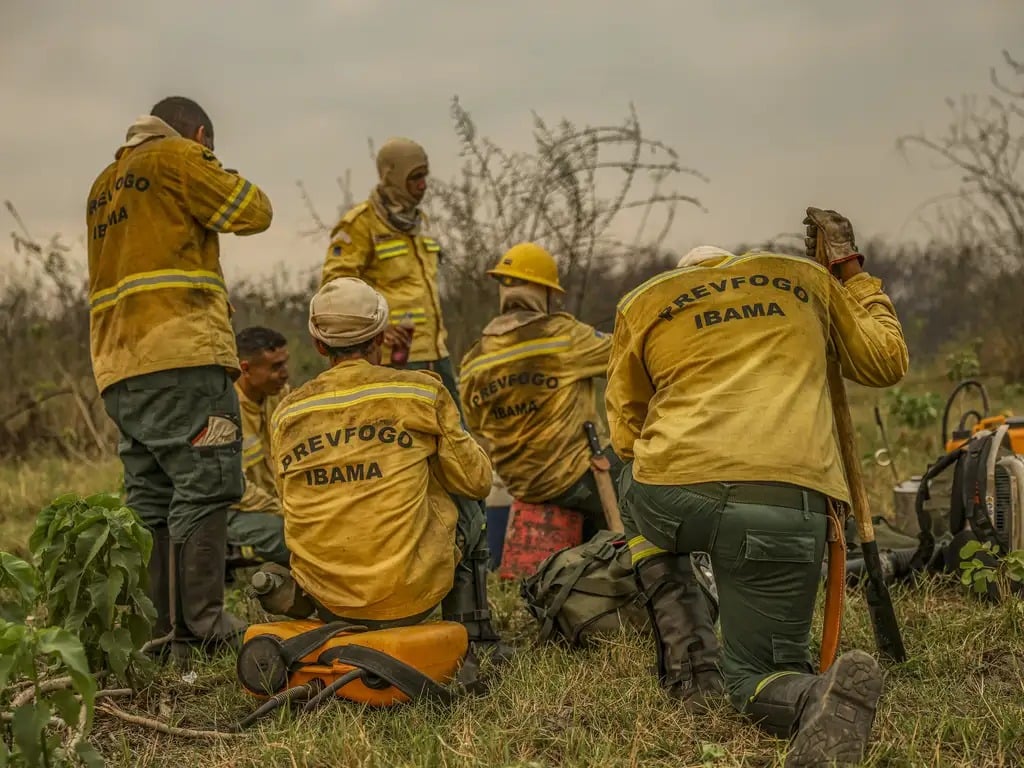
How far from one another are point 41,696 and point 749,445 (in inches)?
78.4

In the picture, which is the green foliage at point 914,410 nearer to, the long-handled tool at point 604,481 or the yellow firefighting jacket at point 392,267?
the long-handled tool at point 604,481

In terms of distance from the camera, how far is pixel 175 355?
436 cm

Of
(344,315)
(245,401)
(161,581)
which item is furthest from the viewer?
(245,401)

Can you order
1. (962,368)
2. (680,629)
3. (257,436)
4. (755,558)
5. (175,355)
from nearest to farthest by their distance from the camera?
(755,558), (680,629), (175,355), (257,436), (962,368)

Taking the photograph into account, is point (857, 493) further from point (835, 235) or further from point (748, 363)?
point (835, 235)

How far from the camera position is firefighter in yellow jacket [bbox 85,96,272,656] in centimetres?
436

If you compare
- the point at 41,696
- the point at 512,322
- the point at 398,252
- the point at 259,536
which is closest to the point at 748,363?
the point at 41,696

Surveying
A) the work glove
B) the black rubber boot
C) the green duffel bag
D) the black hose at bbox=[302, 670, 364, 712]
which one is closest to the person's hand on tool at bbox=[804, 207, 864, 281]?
the work glove

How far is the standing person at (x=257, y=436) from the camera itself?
5.68m

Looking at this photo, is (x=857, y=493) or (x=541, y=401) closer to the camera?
(x=857, y=493)

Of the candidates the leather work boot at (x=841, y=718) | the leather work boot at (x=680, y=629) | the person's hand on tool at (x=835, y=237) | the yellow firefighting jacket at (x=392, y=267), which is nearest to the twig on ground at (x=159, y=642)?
the leather work boot at (x=680, y=629)

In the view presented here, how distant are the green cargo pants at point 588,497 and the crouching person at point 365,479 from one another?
1695 millimetres

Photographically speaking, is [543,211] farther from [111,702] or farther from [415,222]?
[111,702]

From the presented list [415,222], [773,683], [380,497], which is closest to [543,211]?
[415,222]
